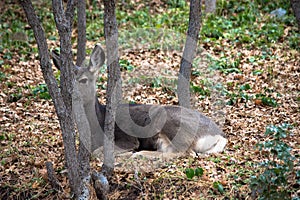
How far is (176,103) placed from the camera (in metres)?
8.90

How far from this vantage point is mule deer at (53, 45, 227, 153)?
6906 millimetres

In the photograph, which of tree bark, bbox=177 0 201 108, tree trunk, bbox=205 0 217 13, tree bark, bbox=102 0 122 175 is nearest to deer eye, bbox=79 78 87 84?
tree bark, bbox=102 0 122 175

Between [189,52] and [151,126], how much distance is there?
1.52m

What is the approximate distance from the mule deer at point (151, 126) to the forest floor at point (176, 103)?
1.09ft

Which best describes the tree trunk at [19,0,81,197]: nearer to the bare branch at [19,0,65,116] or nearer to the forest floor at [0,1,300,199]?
the bare branch at [19,0,65,116]

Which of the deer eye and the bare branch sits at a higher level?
the bare branch

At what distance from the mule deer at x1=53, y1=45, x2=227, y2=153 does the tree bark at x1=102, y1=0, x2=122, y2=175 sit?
1.21 m

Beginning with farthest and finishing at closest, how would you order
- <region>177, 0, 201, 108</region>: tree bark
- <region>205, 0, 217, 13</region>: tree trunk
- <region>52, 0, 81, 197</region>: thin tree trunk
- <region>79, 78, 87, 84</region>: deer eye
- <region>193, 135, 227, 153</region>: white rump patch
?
<region>205, 0, 217, 13</region>: tree trunk < <region>177, 0, 201, 108</region>: tree bark < <region>79, 78, 87, 84</region>: deer eye < <region>193, 135, 227, 153</region>: white rump patch < <region>52, 0, 81, 197</region>: thin tree trunk

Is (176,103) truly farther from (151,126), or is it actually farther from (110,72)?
(110,72)

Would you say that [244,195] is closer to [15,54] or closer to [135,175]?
[135,175]

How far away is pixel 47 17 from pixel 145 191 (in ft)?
32.6

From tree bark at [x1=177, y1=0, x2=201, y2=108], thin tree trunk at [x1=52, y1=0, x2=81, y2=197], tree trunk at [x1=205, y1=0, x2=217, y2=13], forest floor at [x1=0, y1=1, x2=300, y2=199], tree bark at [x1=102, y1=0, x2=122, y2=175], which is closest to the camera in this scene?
thin tree trunk at [x1=52, y1=0, x2=81, y2=197]

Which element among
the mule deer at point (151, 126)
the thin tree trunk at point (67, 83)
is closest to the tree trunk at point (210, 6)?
the mule deer at point (151, 126)

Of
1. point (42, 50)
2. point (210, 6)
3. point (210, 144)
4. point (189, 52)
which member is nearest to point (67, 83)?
point (42, 50)
